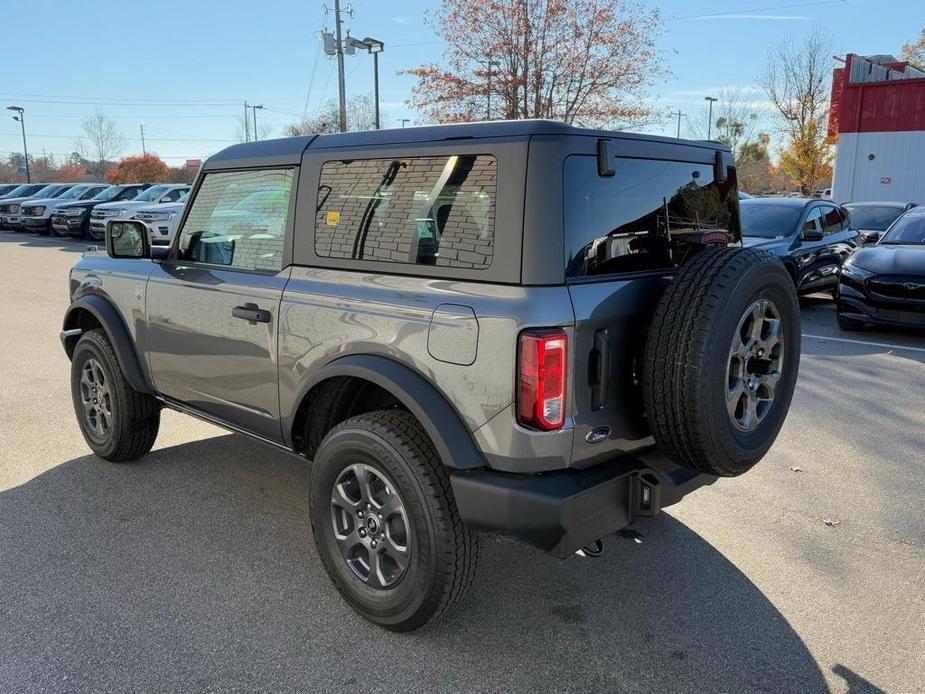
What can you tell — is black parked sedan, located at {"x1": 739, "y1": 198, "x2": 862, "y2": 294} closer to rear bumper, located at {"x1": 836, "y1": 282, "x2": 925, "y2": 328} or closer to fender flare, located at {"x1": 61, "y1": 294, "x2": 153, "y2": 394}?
rear bumper, located at {"x1": 836, "y1": 282, "x2": 925, "y2": 328}

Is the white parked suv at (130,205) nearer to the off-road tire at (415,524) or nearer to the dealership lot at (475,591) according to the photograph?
the dealership lot at (475,591)

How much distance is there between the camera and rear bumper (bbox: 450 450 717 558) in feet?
8.25

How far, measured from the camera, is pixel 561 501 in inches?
98.0

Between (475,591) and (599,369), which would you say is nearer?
(599,369)

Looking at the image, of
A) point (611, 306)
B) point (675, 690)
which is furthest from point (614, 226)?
point (675, 690)

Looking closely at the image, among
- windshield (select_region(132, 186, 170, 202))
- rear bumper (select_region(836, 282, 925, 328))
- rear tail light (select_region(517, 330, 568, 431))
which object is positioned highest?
windshield (select_region(132, 186, 170, 202))

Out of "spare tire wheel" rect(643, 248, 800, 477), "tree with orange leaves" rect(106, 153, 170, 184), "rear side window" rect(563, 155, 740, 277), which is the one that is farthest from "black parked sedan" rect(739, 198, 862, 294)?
"tree with orange leaves" rect(106, 153, 170, 184)

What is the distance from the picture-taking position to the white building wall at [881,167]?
24719mm

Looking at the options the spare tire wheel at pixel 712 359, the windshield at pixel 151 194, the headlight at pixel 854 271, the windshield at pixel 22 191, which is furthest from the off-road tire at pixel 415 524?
the windshield at pixel 22 191

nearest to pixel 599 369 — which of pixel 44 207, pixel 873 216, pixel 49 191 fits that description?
pixel 873 216

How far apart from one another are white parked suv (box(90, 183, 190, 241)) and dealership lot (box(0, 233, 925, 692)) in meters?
16.8

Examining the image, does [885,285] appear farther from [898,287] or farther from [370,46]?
[370,46]

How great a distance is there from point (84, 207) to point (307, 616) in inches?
923

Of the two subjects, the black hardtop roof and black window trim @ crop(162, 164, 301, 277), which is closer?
the black hardtop roof
